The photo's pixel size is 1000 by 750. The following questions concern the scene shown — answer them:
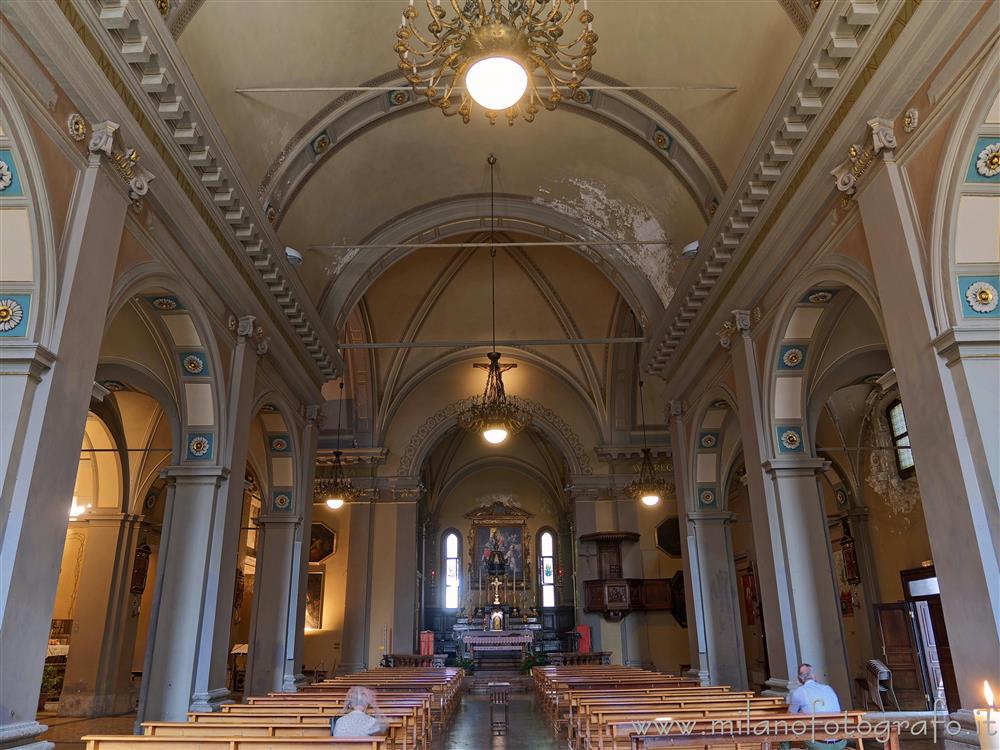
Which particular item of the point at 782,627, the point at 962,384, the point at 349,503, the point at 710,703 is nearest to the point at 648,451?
the point at 349,503

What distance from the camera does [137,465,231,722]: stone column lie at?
7227 mm

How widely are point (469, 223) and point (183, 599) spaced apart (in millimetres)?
7210

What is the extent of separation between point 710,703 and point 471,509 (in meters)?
18.9

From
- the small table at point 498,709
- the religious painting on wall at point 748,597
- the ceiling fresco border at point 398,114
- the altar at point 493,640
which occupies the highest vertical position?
the ceiling fresco border at point 398,114

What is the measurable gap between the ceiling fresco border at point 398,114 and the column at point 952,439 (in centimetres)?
375

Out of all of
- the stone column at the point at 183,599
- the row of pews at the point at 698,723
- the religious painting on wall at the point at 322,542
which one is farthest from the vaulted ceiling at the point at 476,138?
the religious painting on wall at the point at 322,542

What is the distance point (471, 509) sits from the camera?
81.6ft

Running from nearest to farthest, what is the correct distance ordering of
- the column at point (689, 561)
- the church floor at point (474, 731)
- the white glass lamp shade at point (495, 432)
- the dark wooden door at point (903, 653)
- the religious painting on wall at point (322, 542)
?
the church floor at point (474, 731)
the column at point (689, 561)
the dark wooden door at point (903, 653)
the white glass lamp shade at point (495, 432)
the religious painting on wall at point (322, 542)

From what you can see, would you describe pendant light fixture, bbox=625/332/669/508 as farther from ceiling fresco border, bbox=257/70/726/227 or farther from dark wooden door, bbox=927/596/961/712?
ceiling fresco border, bbox=257/70/726/227

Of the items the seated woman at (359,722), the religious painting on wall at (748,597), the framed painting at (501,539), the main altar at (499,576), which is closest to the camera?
the seated woman at (359,722)

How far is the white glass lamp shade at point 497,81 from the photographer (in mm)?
4719

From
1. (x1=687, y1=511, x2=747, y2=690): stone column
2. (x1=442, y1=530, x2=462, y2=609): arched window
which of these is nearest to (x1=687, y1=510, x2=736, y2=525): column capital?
(x1=687, y1=511, x2=747, y2=690): stone column

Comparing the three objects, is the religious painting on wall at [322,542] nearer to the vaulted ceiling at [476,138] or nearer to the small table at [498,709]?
the vaulted ceiling at [476,138]

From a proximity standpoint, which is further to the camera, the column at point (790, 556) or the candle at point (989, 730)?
the column at point (790, 556)
